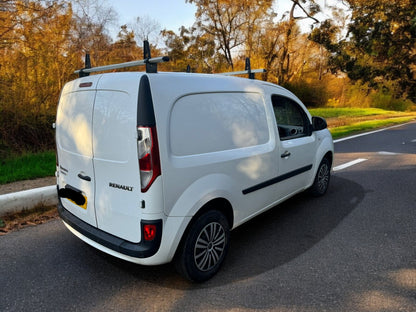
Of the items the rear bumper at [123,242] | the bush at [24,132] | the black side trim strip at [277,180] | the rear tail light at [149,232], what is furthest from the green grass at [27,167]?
the black side trim strip at [277,180]

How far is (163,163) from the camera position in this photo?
7.50ft

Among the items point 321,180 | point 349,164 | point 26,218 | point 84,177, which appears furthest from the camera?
point 349,164

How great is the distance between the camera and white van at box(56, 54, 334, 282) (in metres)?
2.29

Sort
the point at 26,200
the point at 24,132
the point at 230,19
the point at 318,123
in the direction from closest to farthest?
the point at 26,200
the point at 318,123
the point at 24,132
the point at 230,19

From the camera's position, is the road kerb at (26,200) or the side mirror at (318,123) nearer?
the road kerb at (26,200)

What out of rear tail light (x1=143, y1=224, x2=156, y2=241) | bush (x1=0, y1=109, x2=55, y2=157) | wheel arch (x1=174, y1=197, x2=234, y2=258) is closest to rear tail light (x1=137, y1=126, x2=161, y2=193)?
rear tail light (x1=143, y1=224, x2=156, y2=241)

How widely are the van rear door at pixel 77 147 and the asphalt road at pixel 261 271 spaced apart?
0.58 meters

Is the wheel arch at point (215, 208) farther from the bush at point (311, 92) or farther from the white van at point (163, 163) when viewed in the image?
the bush at point (311, 92)

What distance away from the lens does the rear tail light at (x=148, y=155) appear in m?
2.23

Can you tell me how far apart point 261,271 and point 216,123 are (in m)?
1.43

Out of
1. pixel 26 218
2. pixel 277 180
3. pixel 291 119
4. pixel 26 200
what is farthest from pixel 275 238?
pixel 26 200

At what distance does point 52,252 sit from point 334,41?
84.3 ft

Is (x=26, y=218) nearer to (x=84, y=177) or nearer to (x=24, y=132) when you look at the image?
(x=84, y=177)

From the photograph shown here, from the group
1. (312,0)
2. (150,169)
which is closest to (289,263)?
(150,169)
